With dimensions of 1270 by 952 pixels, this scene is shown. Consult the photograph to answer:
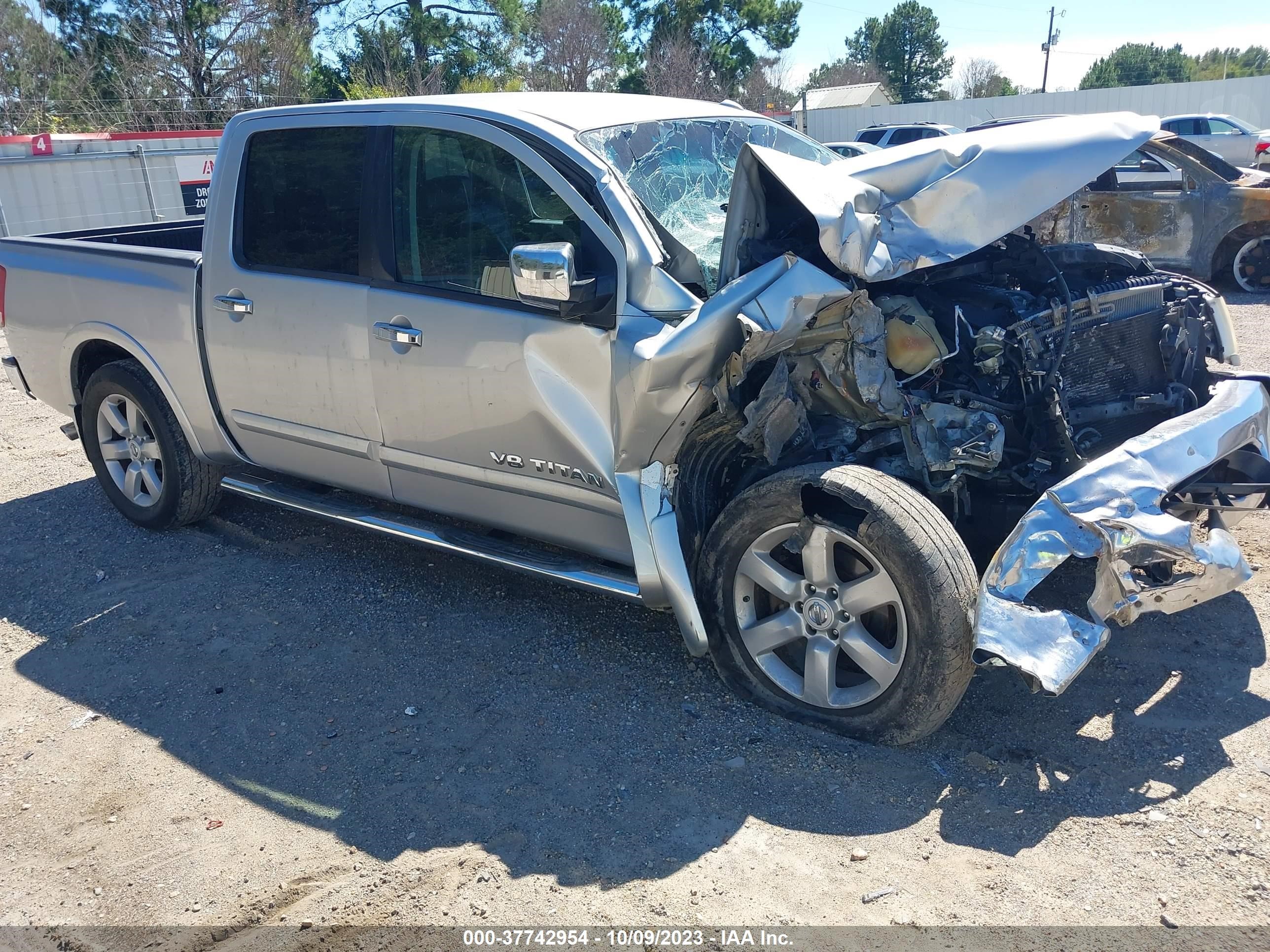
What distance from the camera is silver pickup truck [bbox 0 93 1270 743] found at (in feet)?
10.6

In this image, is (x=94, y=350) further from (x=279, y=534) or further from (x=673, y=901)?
(x=673, y=901)

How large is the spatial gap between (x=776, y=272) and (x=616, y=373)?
61cm

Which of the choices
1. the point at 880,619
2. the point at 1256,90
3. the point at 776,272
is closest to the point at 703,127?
the point at 776,272

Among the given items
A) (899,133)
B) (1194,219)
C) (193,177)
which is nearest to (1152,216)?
(1194,219)

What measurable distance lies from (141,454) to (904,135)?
19.3m

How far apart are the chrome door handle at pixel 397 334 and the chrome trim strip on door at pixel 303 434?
510 millimetres

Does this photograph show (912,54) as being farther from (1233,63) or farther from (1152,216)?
(1152,216)

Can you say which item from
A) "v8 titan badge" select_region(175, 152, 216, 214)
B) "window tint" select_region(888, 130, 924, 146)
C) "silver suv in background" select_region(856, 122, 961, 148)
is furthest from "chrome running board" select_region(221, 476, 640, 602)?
"window tint" select_region(888, 130, 924, 146)

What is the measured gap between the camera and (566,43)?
32531mm

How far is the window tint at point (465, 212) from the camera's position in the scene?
376 cm

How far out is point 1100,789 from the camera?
311 centimetres

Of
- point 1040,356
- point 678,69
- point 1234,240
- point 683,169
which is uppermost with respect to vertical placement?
point 678,69

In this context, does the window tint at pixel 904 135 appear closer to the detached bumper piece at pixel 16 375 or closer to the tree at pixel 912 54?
the detached bumper piece at pixel 16 375

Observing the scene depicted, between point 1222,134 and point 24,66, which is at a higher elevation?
point 24,66
